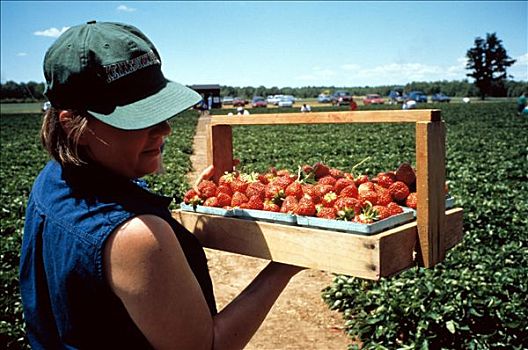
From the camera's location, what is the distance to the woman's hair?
147 cm

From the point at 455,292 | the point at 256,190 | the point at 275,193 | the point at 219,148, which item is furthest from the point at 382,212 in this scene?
the point at 455,292

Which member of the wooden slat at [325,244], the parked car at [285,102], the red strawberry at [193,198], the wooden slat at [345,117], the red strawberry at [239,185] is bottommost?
the wooden slat at [325,244]

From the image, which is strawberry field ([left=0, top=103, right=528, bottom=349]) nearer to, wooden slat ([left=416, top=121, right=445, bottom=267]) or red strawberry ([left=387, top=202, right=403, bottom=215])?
red strawberry ([left=387, top=202, right=403, bottom=215])

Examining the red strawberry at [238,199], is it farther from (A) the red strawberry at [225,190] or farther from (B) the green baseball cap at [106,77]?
(B) the green baseball cap at [106,77]

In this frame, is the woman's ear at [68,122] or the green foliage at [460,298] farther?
the green foliage at [460,298]

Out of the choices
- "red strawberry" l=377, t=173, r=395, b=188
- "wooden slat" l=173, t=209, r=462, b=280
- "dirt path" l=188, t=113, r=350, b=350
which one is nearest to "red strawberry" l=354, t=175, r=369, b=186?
"red strawberry" l=377, t=173, r=395, b=188

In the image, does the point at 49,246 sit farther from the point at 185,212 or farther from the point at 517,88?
the point at 517,88

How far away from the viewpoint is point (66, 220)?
1427 millimetres

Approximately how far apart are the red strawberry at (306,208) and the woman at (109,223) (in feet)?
1.75

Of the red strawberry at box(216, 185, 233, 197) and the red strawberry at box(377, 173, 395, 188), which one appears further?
the red strawberry at box(216, 185, 233, 197)

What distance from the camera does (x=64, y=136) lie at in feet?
5.02

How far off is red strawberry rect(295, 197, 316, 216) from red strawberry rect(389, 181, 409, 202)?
14.0 inches

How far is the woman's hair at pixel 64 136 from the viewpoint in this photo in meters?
1.47

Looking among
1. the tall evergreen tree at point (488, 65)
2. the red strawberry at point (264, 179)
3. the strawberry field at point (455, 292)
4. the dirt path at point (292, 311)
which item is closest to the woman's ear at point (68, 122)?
the red strawberry at point (264, 179)
